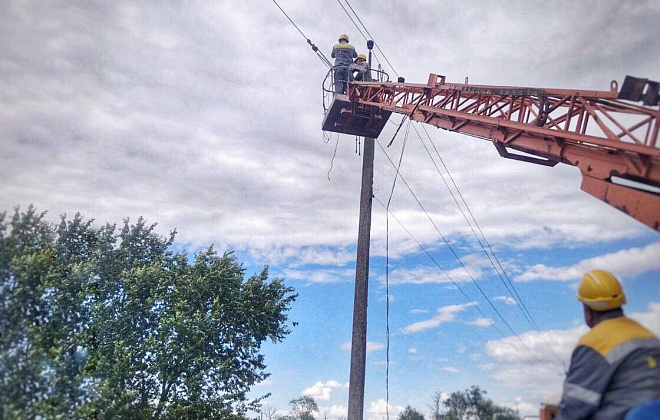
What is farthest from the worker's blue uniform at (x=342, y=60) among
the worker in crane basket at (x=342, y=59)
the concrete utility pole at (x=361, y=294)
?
the concrete utility pole at (x=361, y=294)

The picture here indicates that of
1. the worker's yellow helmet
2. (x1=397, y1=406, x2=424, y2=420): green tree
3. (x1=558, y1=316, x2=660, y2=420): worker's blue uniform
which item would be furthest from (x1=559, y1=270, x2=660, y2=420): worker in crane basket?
(x1=397, y1=406, x2=424, y2=420): green tree

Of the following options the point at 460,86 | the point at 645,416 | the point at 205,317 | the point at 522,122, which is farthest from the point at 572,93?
the point at 205,317

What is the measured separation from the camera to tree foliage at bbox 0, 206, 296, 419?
8.94 metres

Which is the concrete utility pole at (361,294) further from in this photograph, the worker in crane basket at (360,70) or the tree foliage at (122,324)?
the tree foliage at (122,324)

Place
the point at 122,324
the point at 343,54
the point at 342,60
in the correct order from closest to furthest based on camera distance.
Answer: the point at 342,60, the point at 343,54, the point at 122,324

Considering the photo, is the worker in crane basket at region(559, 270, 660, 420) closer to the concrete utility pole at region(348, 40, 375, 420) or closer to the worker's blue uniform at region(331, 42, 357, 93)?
the concrete utility pole at region(348, 40, 375, 420)

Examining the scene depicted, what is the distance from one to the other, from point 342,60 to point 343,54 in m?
0.24

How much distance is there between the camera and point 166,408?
16562mm

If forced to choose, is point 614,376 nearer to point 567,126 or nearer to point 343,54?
point 567,126

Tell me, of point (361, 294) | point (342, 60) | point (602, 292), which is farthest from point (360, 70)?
point (602, 292)

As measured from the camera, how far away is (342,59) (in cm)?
1435

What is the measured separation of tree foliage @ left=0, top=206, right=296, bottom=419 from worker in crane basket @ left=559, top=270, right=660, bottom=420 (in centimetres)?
768

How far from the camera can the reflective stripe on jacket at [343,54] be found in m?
14.3

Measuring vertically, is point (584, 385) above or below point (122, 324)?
below
